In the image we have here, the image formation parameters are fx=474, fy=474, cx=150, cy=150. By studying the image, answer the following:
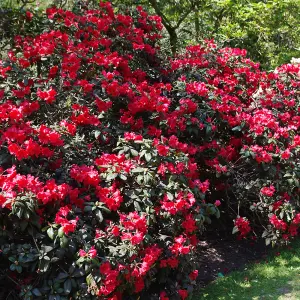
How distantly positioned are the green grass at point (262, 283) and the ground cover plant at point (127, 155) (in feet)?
0.91

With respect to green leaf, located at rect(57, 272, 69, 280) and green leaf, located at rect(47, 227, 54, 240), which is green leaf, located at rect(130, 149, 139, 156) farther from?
green leaf, located at rect(57, 272, 69, 280)

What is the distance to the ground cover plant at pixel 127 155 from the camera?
2904 mm

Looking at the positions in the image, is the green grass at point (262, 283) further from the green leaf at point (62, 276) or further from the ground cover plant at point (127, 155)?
the green leaf at point (62, 276)

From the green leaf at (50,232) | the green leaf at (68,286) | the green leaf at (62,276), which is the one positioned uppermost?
the green leaf at (50,232)

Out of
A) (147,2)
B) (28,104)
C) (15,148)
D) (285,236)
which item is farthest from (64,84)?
(147,2)

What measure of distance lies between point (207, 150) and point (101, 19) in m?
1.78

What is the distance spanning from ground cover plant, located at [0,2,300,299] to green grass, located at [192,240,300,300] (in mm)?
276

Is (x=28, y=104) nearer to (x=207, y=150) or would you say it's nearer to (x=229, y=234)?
(x=207, y=150)

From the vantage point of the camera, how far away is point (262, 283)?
160 inches

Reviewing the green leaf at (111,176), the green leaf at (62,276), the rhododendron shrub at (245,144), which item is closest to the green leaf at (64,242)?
the green leaf at (62,276)

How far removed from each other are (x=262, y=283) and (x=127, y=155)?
66.1 inches

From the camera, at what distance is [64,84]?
4.02 m

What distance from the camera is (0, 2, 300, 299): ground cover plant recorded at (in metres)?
2.90

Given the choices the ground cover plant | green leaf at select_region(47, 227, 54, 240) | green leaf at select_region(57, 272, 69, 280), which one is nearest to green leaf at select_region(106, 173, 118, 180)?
the ground cover plant
